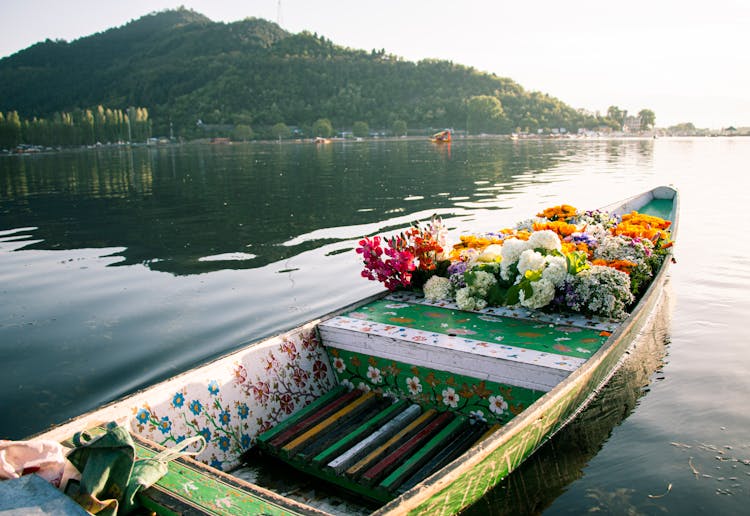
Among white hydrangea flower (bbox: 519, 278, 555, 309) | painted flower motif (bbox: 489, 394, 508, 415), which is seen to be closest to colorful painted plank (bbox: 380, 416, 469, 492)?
painted flower motif (bbox: 489, 394, 508, 415)

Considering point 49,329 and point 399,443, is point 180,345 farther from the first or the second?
point 399,443

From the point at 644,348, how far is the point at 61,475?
831 centimetres

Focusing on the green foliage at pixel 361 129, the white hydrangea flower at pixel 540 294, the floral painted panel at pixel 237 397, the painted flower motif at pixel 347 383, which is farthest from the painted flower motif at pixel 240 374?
the green foliage at pixel 361 129

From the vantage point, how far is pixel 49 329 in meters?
10.4

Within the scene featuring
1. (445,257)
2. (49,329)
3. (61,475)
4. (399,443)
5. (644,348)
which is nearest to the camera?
(61,475)

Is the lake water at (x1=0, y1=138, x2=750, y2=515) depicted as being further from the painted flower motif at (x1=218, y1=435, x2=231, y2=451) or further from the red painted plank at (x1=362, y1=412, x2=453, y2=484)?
the painted flower motif at (x1=218, y1=435, x2=231, y2=451)

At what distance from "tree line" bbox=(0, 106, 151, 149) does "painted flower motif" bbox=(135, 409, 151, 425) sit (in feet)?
492

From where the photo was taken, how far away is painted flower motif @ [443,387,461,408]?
6125mm

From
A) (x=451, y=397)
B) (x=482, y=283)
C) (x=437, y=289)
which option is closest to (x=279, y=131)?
(x=437, y=289)

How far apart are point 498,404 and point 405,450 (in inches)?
43.5

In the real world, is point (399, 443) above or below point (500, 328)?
below

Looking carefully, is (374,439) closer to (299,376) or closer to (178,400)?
(299,376)

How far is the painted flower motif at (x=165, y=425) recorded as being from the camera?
16.2 feet

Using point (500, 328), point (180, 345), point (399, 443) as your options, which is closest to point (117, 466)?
point (399, 443)
